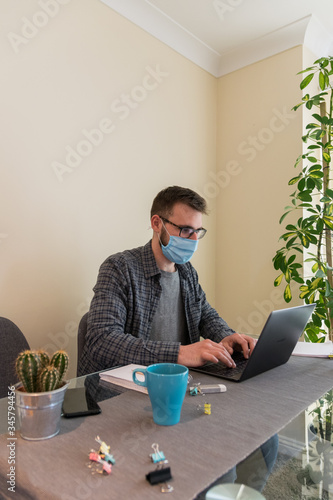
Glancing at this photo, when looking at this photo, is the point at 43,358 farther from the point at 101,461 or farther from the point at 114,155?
the point at 114,155

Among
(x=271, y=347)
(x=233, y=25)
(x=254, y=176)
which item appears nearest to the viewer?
(x=271, y=347)

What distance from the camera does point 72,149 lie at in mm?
1685

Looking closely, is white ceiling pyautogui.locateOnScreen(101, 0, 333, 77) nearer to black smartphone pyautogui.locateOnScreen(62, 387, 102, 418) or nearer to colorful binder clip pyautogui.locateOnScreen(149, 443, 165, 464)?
black smartphone pyautogui.locateOnScreen(62, 387, 102, 418)

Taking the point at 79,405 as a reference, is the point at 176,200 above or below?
above

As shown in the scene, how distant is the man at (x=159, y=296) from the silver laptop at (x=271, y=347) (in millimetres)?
124

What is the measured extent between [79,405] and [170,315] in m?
0.78

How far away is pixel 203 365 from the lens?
1032 millimetres

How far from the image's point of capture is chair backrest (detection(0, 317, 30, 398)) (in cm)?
116

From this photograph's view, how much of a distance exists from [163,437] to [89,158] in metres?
1.40

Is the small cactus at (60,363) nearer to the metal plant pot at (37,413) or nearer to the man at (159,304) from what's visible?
the metal plant pot at (37,413)

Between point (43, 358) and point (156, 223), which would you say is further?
point (156, 223)

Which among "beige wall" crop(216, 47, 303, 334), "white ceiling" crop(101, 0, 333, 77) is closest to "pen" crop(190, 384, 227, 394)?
"beige wall" crop(216, 47, 303, 334)

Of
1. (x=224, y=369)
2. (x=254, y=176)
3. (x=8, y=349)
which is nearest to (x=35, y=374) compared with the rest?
(x=224, y=369)

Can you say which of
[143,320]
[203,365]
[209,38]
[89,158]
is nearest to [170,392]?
[203,365]
